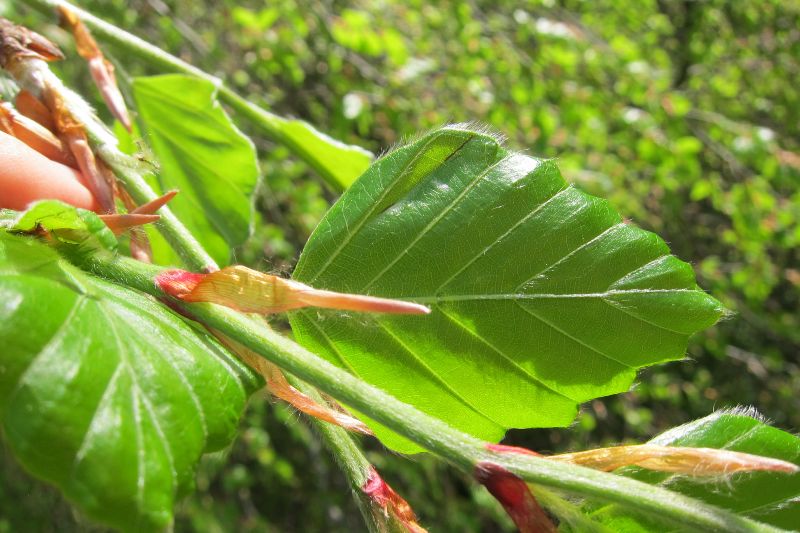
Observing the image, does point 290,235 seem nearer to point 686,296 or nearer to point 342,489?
point 342,489

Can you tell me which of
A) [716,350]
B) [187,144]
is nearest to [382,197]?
[187,144]

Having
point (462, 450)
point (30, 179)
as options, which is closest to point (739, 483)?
point (462, 450)

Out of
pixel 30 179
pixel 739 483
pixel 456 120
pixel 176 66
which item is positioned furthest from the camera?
pixel 456 120

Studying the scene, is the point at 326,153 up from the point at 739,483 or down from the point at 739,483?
up

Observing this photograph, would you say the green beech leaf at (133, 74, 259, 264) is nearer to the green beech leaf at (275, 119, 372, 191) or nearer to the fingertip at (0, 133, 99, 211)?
the green beech leaf at (275, 119, 372, 191)

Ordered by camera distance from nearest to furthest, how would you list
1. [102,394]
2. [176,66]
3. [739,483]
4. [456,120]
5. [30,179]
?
[102,394]
[739,483]
[30,179]
[176,66]
[456,120]

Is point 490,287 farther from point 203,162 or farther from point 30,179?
point 203,162

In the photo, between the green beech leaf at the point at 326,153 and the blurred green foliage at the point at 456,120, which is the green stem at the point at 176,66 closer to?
the green beech leaf at the point at 326,153
